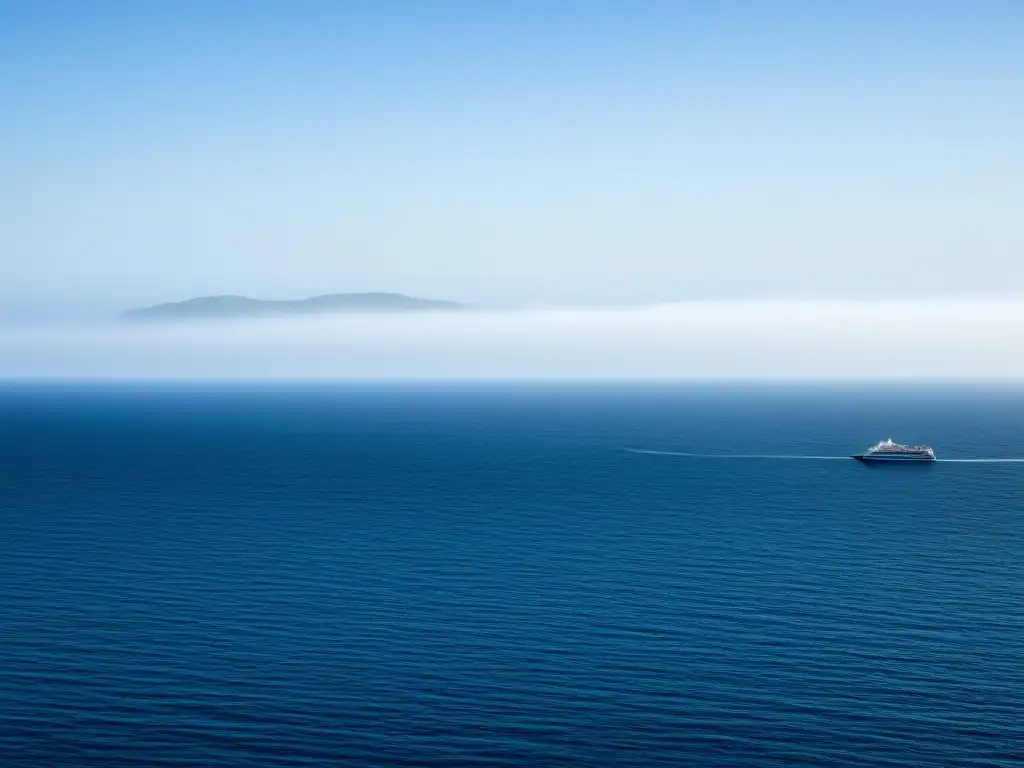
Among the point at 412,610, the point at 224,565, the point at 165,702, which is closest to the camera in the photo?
the point at 165,702

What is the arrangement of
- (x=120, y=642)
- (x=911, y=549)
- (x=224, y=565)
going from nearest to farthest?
(x=120, y=642) < (x=224, y=565) < (x=911, y=549)

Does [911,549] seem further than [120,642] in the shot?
Yes

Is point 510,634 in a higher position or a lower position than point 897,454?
lower

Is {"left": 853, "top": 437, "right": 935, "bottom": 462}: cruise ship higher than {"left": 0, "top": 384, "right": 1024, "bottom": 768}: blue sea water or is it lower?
higher

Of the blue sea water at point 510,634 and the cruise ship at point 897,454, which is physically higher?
the cruise ship at point 897,454

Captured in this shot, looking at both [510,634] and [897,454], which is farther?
[897,454]

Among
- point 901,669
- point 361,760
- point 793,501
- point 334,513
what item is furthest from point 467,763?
point 793,501

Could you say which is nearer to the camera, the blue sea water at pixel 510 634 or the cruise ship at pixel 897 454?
the blue sea water at pixel 510 634

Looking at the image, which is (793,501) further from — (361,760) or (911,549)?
(361,760)

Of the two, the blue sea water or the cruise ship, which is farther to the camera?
the cruise ship
